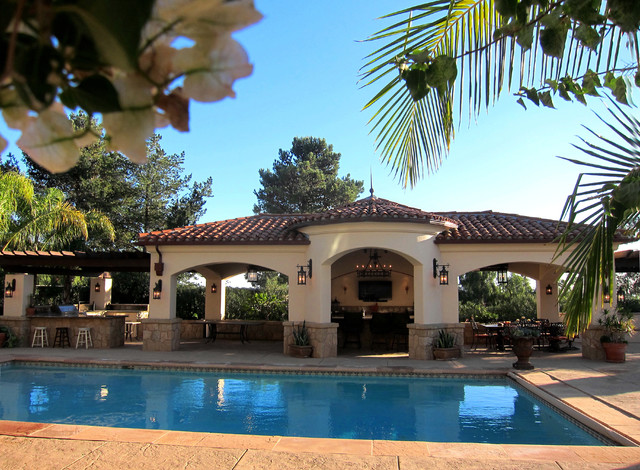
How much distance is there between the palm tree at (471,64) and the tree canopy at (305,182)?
35.7 metres

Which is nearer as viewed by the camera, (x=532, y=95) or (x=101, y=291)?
(x=532, y=95)

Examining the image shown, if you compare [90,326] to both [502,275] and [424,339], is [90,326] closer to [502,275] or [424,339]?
[424,339]

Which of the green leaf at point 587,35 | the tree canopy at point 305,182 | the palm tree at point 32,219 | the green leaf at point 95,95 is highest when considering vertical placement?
the tree canopy at point 305,182

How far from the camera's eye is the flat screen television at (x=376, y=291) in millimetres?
20469

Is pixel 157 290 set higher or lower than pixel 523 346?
higher

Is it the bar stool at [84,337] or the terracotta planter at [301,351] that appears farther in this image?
the bar stool at [84,337]

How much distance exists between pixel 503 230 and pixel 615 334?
4.07 meters

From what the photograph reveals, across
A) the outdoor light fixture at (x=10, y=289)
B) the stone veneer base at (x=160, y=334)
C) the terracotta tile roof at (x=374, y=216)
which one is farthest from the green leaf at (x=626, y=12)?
the outdoor light fixture at (x=10, y=289)

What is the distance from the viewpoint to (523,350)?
11945 mm

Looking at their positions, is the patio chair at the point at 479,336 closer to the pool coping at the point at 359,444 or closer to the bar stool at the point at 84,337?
the pool coping at the point at 359,444

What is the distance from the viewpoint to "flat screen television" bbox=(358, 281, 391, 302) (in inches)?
806

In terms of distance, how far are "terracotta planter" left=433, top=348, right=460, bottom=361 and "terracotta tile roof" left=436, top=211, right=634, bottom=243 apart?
3.13 meters

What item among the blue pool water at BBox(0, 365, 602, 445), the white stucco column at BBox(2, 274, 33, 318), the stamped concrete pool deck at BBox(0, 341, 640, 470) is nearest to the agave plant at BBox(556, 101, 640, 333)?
the stamped concrete pool deck at BBox(0, 341, 640, 470)

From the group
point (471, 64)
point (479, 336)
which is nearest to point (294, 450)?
point (471, 64)
